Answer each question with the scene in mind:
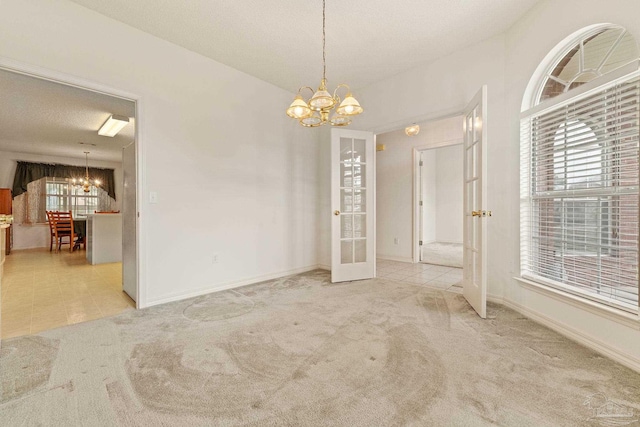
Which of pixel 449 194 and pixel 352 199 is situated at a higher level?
pixel 449 194

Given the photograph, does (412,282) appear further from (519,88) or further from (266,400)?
(266,400)

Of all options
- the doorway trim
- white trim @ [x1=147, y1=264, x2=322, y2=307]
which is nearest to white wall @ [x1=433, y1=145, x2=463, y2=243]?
the doorway trim

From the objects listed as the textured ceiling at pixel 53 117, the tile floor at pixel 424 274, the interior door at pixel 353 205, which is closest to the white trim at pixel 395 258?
the tile floor at pixel 424 274

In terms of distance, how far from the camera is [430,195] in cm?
783

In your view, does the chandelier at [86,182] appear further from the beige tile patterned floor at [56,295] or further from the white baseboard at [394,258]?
the white baseboard at [394,258]

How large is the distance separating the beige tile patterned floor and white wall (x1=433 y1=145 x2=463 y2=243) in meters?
7.48

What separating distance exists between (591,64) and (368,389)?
2891mm

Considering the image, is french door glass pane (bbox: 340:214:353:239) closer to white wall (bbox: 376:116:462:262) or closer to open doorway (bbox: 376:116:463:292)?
open doorway (bbox: 376:116:463:292)

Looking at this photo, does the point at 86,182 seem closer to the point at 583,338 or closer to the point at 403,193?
the point at 403,193

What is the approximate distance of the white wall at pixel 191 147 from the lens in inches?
92.2

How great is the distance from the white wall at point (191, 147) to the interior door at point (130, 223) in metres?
0.34

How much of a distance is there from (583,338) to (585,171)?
4.12ft

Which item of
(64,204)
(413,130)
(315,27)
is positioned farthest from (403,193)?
(64,204)

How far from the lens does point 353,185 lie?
389cm
